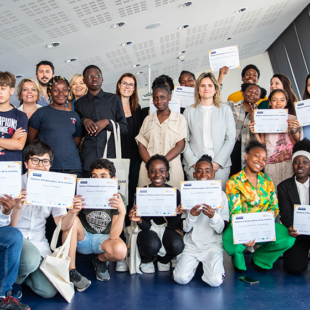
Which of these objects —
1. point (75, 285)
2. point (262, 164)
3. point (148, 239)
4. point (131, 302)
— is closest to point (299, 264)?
point (262, 164)

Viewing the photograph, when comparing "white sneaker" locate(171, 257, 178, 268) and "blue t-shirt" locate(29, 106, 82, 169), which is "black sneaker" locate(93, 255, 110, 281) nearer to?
"white sneaker" locate(171, 257, 178, 268)

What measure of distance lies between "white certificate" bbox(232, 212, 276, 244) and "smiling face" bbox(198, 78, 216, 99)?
4.68ft

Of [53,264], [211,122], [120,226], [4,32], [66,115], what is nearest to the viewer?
[53,264]

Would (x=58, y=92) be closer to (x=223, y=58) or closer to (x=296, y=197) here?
(x=223, y=58)

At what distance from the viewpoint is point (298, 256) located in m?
2.74

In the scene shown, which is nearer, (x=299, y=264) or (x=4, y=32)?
(x=299, y=264)

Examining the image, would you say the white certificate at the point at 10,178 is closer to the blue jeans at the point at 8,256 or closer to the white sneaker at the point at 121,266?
the blue jeans at the point at 8,256

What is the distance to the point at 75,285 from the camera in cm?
234

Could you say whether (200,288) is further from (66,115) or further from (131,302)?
(66,115)

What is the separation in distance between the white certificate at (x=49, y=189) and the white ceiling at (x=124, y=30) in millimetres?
3158

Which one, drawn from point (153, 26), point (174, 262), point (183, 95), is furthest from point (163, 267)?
point (153, 26)

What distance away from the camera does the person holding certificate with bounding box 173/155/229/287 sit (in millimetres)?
2514

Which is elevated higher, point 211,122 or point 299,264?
point 211,122

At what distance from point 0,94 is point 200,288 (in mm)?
2397
